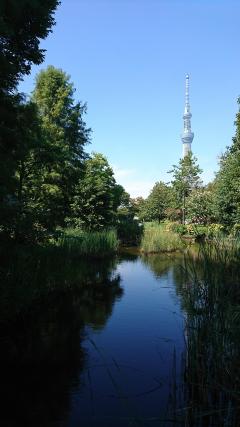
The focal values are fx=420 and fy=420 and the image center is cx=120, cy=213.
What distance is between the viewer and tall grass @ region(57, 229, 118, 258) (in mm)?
15891

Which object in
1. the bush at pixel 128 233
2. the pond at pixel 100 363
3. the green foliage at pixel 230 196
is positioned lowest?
the pond at pixel 100 363

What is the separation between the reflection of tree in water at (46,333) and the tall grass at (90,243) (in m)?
1.54

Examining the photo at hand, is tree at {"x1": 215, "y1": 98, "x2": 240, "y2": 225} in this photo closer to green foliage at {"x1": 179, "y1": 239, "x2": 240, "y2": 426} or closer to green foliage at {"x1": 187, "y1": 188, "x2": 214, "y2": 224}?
green foliage at {"x1": 187, "y1": 188, "x2": 214, "y2": 224}

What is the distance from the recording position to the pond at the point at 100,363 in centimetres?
509

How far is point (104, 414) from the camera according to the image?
17.1ft

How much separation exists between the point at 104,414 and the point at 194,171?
34150 mm

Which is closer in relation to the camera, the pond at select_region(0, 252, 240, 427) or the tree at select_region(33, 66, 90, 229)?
the pond at select_region(0, 252, 240, 427)

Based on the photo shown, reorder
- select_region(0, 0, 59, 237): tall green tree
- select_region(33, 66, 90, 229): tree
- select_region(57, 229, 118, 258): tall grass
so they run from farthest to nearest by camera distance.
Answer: select_region(33, 66, 90, 229): tree, select_region(57, 229, 118, 258): tall grass, select_region(0, 0, 59, 237): tall green tree

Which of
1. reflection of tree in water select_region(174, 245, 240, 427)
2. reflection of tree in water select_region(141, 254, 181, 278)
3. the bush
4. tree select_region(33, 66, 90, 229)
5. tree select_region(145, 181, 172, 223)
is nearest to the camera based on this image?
reflection of tree in water select_region(174, 245, 240, 427)

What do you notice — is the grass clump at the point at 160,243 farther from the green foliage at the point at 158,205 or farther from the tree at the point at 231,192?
the green foliage at the point at 158,205

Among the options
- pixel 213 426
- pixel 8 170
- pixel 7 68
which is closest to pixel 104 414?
pixel 213 426

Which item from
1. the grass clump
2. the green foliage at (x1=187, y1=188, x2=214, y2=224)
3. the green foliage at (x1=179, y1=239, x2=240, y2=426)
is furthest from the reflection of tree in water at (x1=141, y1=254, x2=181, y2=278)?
the green foliage at (x1=187, y1=188, x2=214, y2=224)

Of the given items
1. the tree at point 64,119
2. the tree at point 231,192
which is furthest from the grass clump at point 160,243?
the tree at point 64,119

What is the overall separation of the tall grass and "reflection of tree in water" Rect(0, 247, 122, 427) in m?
1.54
